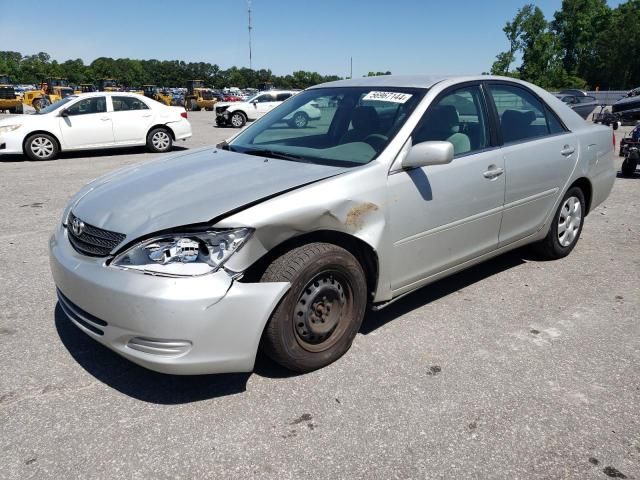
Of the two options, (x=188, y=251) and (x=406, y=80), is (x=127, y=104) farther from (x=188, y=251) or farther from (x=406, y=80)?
(x=188, y=251)

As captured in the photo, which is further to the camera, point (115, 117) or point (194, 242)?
point (115, 117)

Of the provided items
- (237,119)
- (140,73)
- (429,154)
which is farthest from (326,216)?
(140,73)

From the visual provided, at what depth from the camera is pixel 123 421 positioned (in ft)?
8.09

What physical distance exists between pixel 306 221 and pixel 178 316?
78 cm

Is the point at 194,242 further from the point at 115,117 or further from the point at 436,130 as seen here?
the point at 115,117

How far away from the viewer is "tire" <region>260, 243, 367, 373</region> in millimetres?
2574

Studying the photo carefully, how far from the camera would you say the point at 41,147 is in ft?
37.5

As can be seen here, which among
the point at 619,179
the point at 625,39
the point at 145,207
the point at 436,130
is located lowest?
the point at 619,179

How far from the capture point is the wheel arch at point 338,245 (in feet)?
8.38

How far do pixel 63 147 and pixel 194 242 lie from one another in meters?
10.8

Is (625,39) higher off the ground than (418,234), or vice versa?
(625,39)

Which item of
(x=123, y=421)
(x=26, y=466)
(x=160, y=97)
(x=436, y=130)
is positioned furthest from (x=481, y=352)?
(x=160, y=97)

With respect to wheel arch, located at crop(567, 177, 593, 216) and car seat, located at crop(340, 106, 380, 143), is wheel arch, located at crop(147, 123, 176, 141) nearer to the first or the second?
car seat, located at crop(340, 106, 380, 143)

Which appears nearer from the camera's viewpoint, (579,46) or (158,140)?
(158,140)
